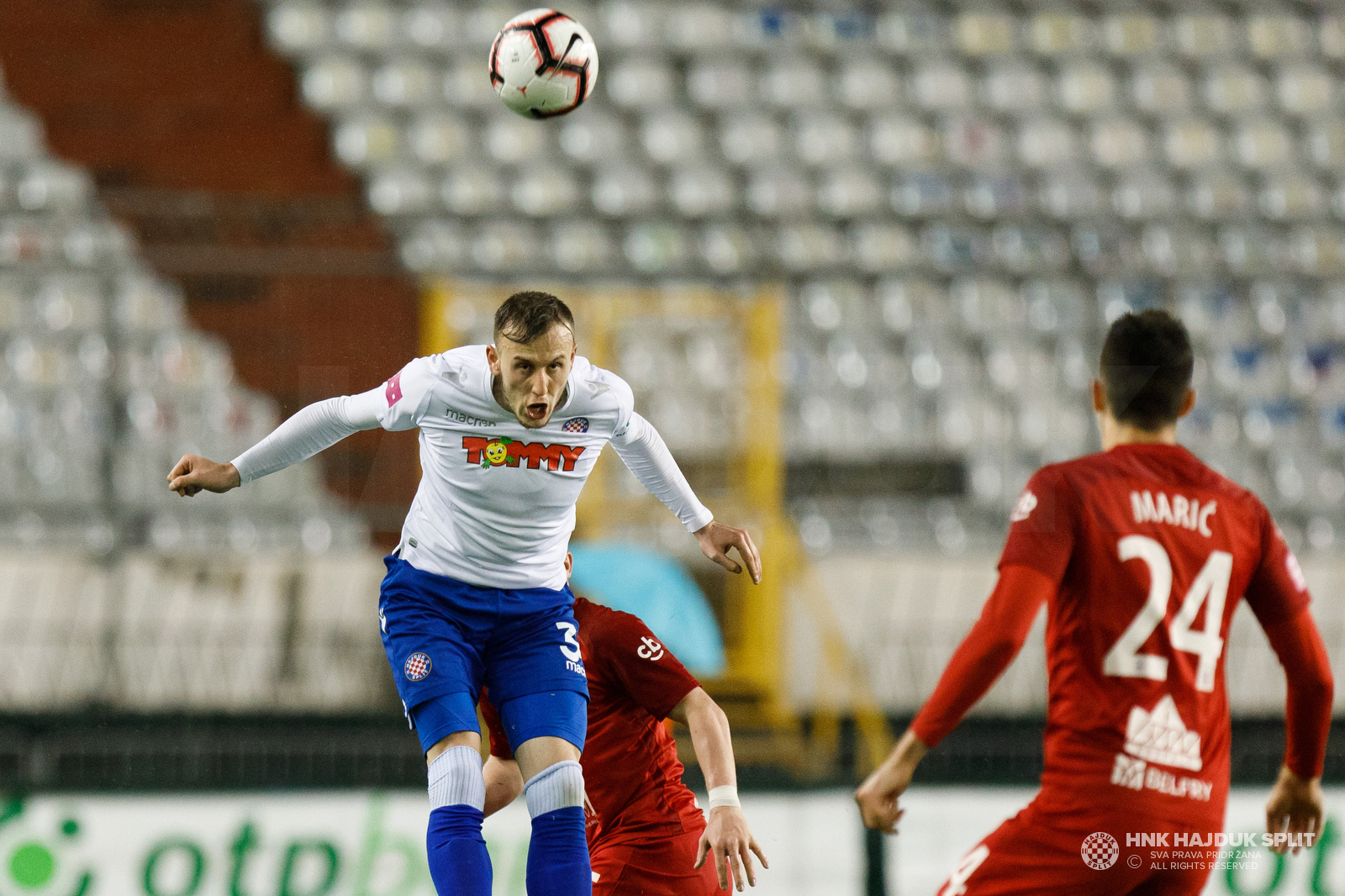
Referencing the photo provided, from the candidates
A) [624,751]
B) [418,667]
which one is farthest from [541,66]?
[624,751]

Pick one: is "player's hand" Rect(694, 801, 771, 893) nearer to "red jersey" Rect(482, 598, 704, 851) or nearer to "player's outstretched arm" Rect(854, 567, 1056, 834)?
"red jersey" Rect(482, 598, 704, 851)

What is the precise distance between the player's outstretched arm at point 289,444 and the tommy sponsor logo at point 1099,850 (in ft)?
6.52

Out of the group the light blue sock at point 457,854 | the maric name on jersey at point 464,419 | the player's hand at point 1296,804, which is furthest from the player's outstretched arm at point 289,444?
the player's hand at point 1296,804

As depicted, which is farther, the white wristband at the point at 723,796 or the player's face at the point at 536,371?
the player's face at the point at 536,371

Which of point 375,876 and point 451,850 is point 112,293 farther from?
point 451,850

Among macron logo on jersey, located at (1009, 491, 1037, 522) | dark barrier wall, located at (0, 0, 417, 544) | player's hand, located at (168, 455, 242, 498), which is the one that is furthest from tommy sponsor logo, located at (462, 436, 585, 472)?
dark barrier wall, located at (0, 0, 417, 544)

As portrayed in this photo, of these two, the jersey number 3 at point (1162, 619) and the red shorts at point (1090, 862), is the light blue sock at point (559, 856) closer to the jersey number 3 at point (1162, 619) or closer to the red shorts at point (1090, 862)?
the red shorts at point (1090, 862)

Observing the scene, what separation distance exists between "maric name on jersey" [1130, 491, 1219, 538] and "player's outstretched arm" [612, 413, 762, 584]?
1219mm

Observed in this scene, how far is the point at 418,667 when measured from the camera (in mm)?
3463

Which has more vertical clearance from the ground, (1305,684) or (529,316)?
(529,316)

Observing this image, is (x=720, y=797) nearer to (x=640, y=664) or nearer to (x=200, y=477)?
(x=640, y=664)

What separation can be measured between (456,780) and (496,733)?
1.51ft

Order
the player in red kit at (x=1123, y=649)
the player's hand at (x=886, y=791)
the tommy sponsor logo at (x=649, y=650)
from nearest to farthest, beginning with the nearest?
the player's hand at (x=886, y=791) < the player in red kit at (x=1123, y=649) < the tommy sponsor logo at (x=649, y=650)

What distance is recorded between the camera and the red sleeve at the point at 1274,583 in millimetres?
2922
